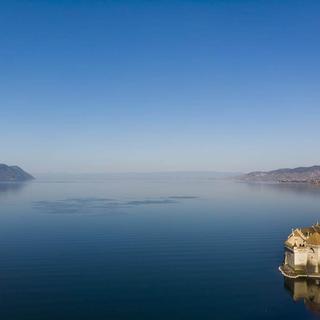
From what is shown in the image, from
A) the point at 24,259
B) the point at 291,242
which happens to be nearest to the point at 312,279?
the point at 291,242

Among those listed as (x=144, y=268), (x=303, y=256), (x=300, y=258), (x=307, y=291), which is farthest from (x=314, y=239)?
(x=144, y=268)

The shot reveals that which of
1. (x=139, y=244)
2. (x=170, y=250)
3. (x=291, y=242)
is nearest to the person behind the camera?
(x=291, y=242)

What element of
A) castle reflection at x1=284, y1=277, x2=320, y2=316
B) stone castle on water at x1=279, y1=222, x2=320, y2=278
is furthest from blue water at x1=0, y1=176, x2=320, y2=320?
stone castle on water at x1=279, y1=222, x2=320, y2=278

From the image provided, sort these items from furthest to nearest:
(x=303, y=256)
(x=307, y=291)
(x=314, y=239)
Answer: (x=303, y=256) < (x=314, y=239) < (x=307, y=291)

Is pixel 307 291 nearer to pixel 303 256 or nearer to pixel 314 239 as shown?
pixel 303 256

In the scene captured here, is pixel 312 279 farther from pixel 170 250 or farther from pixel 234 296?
pixel 170 250

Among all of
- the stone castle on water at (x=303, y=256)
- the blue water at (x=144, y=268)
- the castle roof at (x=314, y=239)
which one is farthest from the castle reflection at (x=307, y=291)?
the castle roof at (x=314, y=239)
